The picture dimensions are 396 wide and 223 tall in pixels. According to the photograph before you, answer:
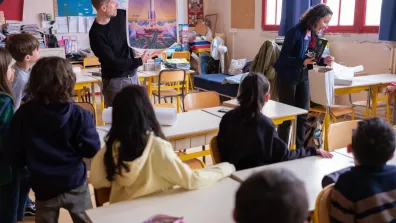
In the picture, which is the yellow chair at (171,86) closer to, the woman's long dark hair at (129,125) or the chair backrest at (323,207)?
the woman's long dark hair at (129,125)

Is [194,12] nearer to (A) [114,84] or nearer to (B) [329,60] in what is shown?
(B) [329,60]

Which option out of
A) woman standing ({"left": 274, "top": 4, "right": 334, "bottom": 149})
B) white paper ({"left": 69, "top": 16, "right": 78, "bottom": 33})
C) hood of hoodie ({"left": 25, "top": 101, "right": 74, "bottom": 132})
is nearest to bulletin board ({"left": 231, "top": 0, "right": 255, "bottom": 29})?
white paper ({"left": 69, "top": 16, "right": 78, "bottom": 33})

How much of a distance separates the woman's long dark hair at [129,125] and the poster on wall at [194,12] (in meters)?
6.75

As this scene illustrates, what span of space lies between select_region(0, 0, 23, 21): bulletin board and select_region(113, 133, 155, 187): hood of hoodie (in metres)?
5.83

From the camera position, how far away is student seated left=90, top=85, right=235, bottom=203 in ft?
5.31

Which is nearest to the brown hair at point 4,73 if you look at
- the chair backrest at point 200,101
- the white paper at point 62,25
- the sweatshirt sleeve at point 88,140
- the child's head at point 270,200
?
the sweatshirt sleeve at point 88,140

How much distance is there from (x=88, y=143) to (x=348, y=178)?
1.11 meters

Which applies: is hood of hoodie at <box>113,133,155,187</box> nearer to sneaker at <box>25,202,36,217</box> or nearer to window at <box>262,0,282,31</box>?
sneaker at <box>25,202,36,217</box>

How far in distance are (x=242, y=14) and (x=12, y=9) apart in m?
3.88

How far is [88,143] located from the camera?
1847mm

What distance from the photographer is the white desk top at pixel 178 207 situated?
4.92 ft

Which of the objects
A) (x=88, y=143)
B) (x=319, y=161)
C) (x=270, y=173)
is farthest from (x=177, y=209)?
(x=319, y=161)

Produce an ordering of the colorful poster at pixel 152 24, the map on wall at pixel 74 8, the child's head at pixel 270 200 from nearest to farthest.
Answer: the child's head at pixel 270 200, the map on wall at pixel 74 8, the colorful poster at pixel 152 24

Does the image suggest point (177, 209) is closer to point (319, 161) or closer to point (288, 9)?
point (319, 161)
